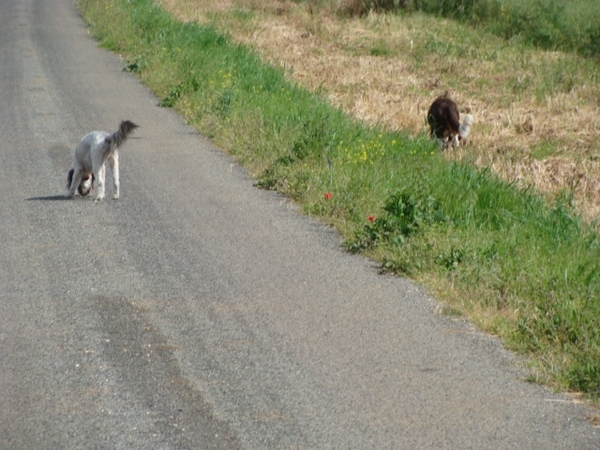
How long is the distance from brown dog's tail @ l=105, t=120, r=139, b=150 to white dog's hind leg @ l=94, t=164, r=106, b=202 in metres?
0.27

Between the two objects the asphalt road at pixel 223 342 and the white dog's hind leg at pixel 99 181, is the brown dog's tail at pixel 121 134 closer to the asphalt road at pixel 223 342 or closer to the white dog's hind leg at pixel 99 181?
the white dog's hind leg at pixel 99 181

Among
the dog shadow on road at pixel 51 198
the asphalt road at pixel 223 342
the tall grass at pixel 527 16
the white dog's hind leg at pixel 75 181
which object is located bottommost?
the tall grass at pixel 527 16

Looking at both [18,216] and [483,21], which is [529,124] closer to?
[18,216]

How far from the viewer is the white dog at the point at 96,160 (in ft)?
34.8

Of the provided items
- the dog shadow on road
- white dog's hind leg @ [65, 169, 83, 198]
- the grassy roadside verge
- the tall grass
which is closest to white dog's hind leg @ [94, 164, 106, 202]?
white dog's hind leg @ [65, 169, 83, 198]

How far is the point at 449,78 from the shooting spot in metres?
23.4

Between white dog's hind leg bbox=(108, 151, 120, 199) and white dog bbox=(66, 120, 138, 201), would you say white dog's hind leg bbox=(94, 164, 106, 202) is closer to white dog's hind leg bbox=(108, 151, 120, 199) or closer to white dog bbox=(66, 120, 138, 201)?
white dog bbox=(66, 120, 138, 201)

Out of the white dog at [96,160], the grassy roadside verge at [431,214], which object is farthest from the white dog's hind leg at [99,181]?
the grassy roadside verge at [431,214]

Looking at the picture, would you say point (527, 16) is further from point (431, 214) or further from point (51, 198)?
point (431, 214)

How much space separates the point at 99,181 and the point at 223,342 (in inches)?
173

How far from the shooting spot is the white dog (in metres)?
10.6

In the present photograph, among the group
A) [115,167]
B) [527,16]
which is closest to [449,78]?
[527,16]

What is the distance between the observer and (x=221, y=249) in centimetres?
919

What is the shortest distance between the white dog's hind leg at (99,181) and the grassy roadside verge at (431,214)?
1.85m
